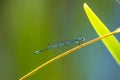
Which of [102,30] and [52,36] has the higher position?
[52,36]

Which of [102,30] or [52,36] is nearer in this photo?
[102,30]

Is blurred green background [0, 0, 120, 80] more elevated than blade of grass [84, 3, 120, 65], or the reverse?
blurred green background [0, 0, 120, 80]

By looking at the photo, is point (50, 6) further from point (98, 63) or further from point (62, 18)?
point (98, 63)

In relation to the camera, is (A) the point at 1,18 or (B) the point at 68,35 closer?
(B) the point at 68,35

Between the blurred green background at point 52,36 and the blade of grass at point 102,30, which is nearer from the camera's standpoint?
the blade of grass at point 102,30

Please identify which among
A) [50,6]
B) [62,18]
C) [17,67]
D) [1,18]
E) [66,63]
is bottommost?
[66,63]

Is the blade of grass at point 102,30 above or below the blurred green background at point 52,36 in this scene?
below

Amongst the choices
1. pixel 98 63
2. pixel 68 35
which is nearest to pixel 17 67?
pixel 68 35

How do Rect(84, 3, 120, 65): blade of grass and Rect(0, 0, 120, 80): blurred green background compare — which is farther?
Rect(0, 0, 120, 80): blurred green background
